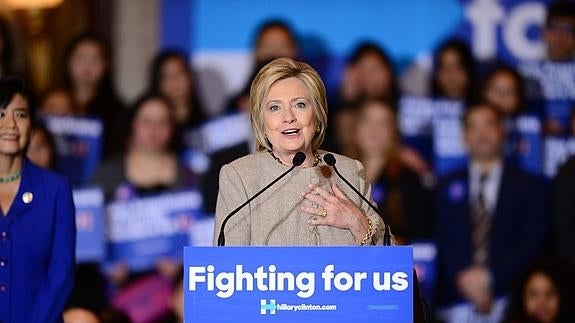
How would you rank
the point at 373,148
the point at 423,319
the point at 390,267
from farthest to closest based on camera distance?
1. the point at 373,148
2. the point at 423,319
3. the point at 390,267

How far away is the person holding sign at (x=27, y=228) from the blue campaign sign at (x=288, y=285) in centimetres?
124

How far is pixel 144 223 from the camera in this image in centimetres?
799

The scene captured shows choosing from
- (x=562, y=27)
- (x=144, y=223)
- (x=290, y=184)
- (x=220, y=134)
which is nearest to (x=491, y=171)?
(x=562, y=27)

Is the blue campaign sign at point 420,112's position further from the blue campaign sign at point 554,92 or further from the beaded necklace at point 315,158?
the beaded necklace at point 315,158

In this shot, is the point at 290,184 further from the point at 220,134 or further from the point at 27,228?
the point at 220,134

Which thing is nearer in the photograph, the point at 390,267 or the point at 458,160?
the point at 390,267

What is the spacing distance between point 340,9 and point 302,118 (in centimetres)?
441

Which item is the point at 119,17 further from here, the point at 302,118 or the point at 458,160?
the point at 302,118

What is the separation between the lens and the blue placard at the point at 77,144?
795cm

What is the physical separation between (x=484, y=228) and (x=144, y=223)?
6.39 ft

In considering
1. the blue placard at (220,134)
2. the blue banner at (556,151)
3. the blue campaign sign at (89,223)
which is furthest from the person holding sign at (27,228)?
the blue banner at (556,151)

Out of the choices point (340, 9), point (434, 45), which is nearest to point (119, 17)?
point (340, 9)

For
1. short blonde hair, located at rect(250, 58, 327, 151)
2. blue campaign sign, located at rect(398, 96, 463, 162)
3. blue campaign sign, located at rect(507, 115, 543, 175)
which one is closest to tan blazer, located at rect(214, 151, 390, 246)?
short blonde hair, located at rect(250, 58, 327, 151)

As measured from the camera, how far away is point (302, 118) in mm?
4438
